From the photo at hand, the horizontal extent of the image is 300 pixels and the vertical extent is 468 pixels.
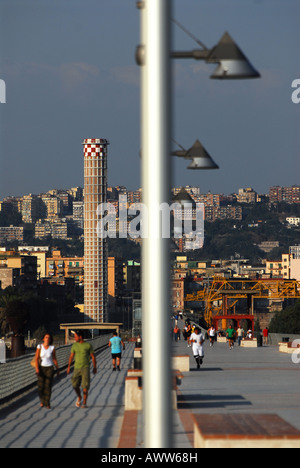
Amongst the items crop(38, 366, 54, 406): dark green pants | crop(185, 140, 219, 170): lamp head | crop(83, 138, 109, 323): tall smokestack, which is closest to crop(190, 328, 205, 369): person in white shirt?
crop(38, 366, 54, 406): dark green pants

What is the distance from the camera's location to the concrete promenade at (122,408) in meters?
12.8

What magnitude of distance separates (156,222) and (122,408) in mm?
10457

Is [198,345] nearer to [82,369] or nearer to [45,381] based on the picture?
[82,369]

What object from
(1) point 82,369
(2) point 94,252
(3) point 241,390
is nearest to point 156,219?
(1) point 82,369

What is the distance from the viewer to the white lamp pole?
6.86 metres

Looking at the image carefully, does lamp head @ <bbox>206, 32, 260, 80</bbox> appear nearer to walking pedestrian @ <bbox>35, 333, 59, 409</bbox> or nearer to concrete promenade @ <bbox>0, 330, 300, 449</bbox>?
concrete promenade @ <bbox>0, 330, 300, 449</bbox>

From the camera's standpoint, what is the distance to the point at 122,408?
16906 millimetres

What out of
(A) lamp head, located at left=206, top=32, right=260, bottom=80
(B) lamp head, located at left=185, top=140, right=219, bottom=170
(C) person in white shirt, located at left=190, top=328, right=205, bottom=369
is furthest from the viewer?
(C) person in white shirt, located at left=190, top=328, right=205, bottom=369

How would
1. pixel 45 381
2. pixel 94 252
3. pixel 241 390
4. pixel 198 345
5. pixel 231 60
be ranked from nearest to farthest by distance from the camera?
1. pixel 231 60
2. pixel 45 381
3. pixel 241 390
4. pixel 198 345
5. pixel 94 252

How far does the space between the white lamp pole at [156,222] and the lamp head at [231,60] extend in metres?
1.75

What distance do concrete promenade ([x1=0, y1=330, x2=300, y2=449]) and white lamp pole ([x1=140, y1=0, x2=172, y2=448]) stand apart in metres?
3.58

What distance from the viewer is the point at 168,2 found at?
689cm
